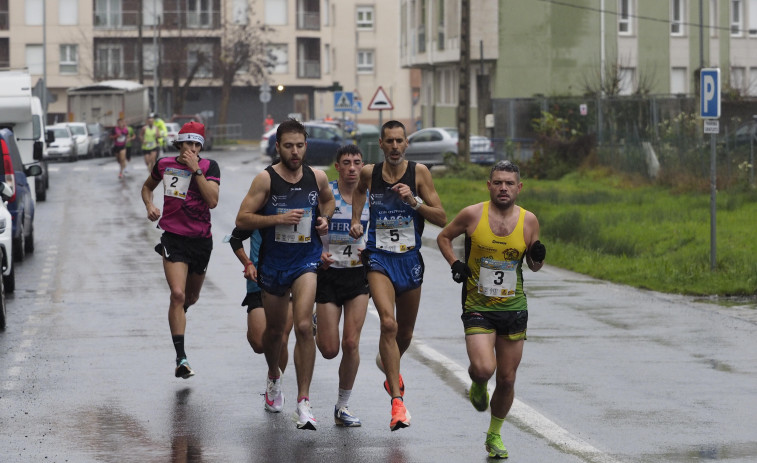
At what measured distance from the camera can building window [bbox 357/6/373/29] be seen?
10675cm

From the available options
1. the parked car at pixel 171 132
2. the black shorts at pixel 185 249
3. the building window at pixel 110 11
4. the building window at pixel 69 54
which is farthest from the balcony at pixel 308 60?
the black shorts at pixel 185 249

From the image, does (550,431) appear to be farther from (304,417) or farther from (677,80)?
(677,80)

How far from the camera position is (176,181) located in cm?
1095

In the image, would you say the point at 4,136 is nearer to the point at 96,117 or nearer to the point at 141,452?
the point at 141,452

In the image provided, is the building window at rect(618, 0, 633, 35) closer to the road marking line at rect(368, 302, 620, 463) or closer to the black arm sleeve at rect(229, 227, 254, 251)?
the road marking line at rect(368, 302, 620, 463)

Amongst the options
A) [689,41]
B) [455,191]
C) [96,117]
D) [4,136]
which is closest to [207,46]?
[96,117]

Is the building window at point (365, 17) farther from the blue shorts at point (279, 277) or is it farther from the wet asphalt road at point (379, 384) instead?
the blue shorts at point (279, 277)

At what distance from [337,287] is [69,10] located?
90.4m

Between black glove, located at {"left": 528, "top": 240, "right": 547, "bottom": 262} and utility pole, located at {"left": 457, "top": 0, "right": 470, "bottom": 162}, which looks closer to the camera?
black glove, located at {"left": 528, "top": 240, "right": 547, "bottom": 262}

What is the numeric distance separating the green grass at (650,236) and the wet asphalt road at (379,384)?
3.44ft

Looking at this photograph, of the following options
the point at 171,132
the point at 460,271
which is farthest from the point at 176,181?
the point at 171,132

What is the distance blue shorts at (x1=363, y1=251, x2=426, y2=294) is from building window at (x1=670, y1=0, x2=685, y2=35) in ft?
179

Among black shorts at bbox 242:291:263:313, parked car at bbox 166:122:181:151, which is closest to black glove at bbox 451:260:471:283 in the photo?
black shorts at bbox 242:291:263:313

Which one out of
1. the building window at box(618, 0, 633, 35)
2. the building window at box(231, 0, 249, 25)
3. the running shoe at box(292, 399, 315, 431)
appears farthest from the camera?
the building window at box(231, 0, 249, 25)
